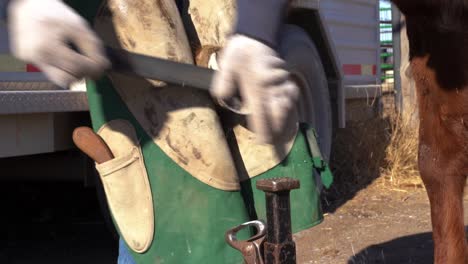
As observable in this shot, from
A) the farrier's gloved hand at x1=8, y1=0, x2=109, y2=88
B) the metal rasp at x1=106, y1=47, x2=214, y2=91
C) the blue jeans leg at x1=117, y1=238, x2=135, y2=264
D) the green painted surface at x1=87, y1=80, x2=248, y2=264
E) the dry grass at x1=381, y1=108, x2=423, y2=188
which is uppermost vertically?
the farrier's gloved hand at x1=8, y1=0, x2=109, y2=88

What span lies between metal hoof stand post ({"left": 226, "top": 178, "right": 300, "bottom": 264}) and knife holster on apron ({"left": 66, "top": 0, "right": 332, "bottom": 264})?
0.86ft

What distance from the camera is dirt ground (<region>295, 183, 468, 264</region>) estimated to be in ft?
13.2

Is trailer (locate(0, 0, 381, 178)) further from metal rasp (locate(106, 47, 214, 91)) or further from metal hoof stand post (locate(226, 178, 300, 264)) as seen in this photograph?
metal hoof stand post (locate(226, 178, 300, 264))

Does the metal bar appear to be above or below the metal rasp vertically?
below

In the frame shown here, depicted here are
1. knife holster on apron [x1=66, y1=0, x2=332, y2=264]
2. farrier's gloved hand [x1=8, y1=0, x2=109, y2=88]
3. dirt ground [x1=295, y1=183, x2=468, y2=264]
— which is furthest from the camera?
dirt ground [x1=295, y1=183, x2=468, y2=264]

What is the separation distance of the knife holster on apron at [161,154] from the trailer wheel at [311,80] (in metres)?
1.49

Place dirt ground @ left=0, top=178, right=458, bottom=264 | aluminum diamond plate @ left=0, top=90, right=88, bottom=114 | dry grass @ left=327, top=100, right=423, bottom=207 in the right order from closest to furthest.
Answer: aluminum diamond plate @ left=0, top=90, right=88, bottom=114 → dirt ground @ left=0, top=178, right=458, bottom=264 → dry grass @ left=327, top=100, right=423, bottom=207

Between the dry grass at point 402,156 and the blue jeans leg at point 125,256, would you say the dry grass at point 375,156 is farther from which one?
the blue jeans leg at point 125,256

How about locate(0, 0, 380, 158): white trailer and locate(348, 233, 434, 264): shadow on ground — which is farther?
locate(348, 233, 434, 264): shadow on ground

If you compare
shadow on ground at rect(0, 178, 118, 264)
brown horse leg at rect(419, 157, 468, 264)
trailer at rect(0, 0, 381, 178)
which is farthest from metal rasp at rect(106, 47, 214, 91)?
shadow on ground at rect(0, 178, 118, 264)

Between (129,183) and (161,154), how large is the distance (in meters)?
0.14

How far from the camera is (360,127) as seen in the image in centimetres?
631

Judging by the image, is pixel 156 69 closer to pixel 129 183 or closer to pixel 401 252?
pixel 129 183

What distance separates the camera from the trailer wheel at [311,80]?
4297mm
